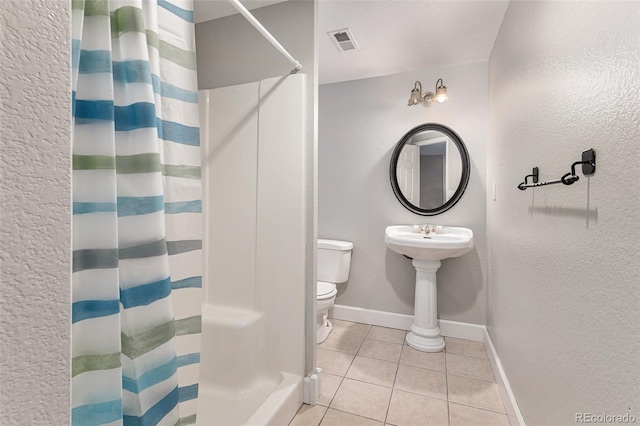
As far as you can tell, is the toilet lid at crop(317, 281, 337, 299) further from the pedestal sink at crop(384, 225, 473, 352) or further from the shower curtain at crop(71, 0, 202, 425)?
the shower curtain at crop(71, 0, 202, 425)

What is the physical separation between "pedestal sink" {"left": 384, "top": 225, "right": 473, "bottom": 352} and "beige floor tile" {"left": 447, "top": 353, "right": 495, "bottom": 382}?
0.47 feet

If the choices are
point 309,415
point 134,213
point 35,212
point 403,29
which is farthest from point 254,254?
point 403,29

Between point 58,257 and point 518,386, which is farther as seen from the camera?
point 518,386

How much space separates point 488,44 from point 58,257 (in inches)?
103

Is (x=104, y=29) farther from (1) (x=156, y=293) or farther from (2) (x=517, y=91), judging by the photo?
(2) (x=517, y=91)

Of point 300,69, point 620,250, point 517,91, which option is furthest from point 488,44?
point 620,250

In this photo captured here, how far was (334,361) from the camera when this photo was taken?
2029mm

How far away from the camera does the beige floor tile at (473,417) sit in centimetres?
147

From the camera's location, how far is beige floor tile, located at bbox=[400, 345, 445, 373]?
1985 millimetres

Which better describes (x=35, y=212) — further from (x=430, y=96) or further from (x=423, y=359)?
(x=430, y=96)

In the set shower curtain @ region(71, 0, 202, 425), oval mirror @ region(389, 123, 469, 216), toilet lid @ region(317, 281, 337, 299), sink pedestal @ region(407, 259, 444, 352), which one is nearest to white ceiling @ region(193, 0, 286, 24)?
shower curtain @ region(71, 0, 202, 425)

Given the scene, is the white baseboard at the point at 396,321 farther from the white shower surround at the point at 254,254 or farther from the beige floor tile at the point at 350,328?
the white shower surround at the point at 254,254

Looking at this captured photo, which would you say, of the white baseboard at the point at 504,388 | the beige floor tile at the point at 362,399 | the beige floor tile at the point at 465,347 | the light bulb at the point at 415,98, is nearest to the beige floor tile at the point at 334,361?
the beige floor tile at the point at 362,399

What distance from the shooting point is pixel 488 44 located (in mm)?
2094
